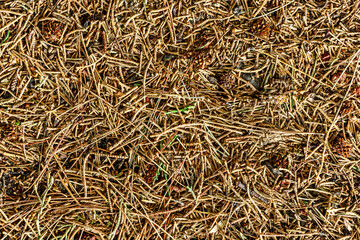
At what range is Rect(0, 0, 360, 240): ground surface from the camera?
1594 millimetres

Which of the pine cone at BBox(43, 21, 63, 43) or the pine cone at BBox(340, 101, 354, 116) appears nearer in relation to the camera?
the pine cone at BBox(43, 21, 63, 43)

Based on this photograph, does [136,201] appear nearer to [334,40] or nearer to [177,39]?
[177,39]

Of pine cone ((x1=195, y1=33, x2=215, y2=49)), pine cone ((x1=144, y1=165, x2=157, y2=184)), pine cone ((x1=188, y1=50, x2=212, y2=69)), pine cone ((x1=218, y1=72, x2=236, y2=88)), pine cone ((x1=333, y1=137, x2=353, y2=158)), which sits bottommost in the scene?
pine cone ((x1=144, y1=165, x2=157, y2=184))

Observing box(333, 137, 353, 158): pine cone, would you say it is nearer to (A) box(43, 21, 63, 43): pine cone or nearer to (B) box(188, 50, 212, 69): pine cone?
(B) box(188, 50, 212, 69): pine cone

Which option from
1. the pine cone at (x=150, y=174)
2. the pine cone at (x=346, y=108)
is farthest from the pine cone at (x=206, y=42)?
the pine cone at (x=346, y=108)

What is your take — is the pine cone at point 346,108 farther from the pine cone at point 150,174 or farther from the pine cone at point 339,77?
the pine cone at point 150,174

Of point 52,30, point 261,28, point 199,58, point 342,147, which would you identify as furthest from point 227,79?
point 52,30

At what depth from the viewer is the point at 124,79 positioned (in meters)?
1.66

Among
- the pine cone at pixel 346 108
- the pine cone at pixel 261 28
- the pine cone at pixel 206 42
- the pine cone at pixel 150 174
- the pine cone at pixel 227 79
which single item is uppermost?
the pine cone at pixel 261 28

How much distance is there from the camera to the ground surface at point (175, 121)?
1594 mm

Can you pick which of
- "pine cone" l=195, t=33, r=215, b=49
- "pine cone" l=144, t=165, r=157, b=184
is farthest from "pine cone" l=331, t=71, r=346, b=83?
"pine cone" l=144, t=165, r=157, b=184

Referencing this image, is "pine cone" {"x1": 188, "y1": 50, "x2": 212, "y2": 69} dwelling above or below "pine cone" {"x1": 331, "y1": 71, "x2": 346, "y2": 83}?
above

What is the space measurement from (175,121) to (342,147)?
4.01 ft

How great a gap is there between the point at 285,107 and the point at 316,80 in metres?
0.30
